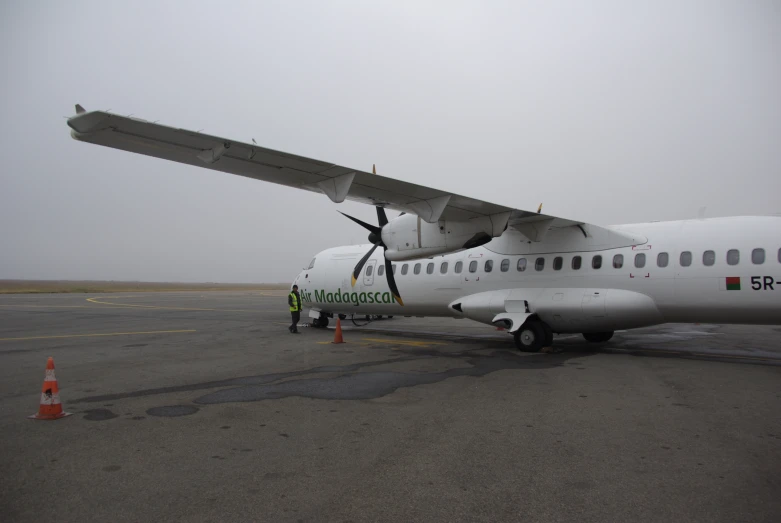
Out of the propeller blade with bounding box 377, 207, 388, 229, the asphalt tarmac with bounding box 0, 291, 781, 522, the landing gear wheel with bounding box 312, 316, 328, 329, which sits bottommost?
the asphalt tarmac with bounding box 0, 291, 781, 522

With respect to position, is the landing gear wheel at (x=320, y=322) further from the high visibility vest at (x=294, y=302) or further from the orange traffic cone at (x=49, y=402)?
the orange traffic cone at (x=49, y=402)

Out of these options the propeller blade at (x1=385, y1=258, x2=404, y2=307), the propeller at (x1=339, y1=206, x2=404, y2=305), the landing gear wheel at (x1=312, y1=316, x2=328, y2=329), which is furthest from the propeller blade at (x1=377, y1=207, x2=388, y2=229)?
the landing gear wheel at (x1=312, y1=316, x2=328, y2=329)

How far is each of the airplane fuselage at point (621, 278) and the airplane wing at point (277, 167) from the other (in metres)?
1.28

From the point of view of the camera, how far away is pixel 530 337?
12461 mm

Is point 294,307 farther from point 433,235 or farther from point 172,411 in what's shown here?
point 172,411

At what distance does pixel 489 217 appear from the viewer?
39.0 feet

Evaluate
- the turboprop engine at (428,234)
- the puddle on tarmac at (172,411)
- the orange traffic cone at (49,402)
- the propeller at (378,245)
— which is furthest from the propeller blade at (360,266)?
the orange traffic cone at (49,402)

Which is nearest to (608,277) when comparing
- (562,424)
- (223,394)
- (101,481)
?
(562,424)

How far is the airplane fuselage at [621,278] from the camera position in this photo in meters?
10.5

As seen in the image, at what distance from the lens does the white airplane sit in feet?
29.2

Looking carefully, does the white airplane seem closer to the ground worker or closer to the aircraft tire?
the aircraft tire

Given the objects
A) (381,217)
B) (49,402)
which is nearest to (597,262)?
(381,217)

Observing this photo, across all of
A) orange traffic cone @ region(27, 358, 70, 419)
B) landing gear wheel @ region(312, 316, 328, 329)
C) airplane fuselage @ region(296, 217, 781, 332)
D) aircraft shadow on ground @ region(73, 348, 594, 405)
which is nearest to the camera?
orange traffic cone @ region(27, 358, 70, 419)

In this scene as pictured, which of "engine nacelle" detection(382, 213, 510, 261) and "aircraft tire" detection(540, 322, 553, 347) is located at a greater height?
"engine nacelle" detection(382, 213, 510, 261)
